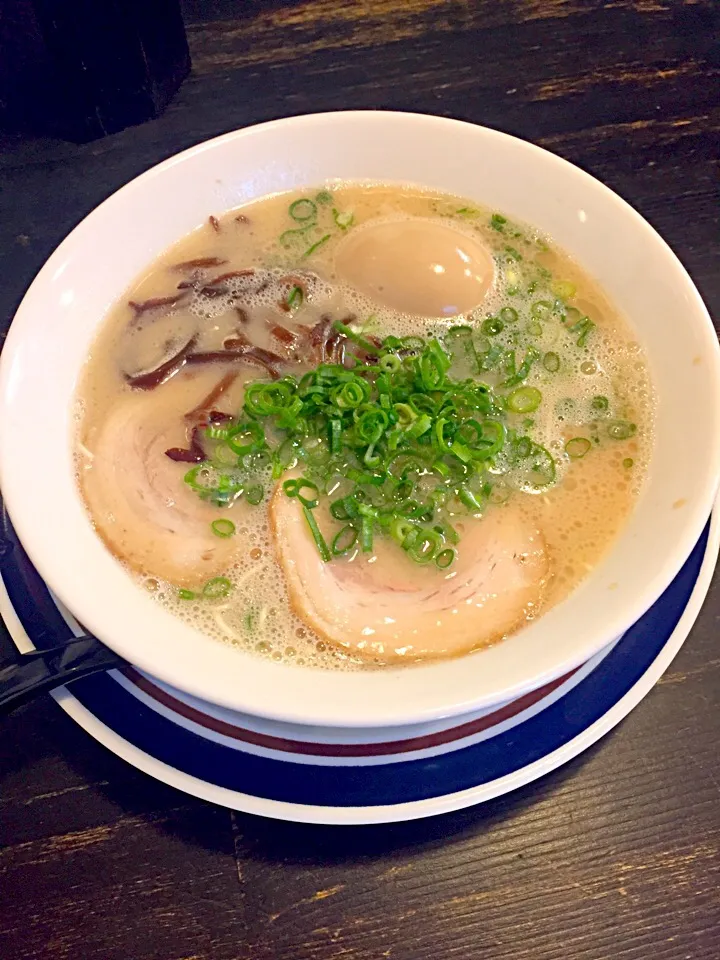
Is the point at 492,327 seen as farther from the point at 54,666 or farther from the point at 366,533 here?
the point at 54,666

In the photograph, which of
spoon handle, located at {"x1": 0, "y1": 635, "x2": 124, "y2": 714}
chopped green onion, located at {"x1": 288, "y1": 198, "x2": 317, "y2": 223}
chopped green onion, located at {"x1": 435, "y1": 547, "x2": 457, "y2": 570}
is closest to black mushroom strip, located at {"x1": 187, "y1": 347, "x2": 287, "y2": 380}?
chopped green onion, located at {"x1": 288, "y1": 198, "x2": 317, "y2": 223}

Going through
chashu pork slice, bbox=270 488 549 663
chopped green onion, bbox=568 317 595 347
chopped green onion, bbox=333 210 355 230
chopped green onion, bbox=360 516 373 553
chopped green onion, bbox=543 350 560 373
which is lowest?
chashu pork slice, bbox=270 488 549 663

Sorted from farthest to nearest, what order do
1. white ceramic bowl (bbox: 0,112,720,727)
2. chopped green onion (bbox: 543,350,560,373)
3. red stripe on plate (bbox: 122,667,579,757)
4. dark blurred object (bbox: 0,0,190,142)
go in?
dark blurred object (bbox: 0,0,190,142) → chopped green onion (bbox: 543,350,560,373) → red stripe on plate (bbox: 122,667,579,757) → white ceramic bowl (bbox: 0,112,720,727)

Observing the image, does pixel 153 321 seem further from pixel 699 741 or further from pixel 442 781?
pixel 699 741

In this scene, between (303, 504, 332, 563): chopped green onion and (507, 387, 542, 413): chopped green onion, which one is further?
(507, 387, 542, 413): chopped green onion

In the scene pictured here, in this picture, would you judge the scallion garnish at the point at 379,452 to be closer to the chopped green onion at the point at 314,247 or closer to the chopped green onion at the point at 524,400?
the chopped green onion at the point at 524,400

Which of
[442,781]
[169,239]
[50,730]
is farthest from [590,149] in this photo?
[50,730]

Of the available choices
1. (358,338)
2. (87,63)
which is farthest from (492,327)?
(87,63)

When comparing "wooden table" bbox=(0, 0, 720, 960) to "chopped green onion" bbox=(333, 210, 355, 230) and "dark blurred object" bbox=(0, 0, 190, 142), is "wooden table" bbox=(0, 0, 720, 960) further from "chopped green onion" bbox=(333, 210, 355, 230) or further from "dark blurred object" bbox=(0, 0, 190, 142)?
"dark blurred object" bbox=(0, 0, 190, 142)
